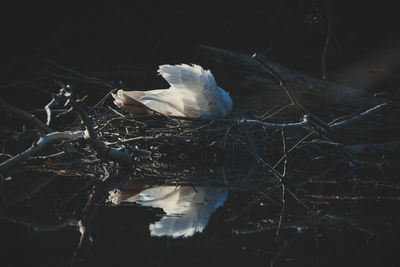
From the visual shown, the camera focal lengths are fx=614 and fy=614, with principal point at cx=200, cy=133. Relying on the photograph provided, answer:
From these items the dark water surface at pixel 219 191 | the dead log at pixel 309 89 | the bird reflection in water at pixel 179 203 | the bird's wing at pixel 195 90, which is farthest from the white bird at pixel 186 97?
the bird reflection in water at pixel 179 203

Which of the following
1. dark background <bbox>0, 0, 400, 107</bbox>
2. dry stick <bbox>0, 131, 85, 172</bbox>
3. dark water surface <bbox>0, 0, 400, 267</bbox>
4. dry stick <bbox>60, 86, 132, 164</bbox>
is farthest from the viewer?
dark background <bbox>0, 0, 400, 107</bbox>

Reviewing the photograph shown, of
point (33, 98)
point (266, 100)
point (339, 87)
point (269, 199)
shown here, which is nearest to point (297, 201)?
point (269, 199)

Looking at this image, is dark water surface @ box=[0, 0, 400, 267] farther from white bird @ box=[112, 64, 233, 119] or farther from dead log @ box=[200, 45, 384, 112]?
white bird @ box=[112, 64, 233, 119]

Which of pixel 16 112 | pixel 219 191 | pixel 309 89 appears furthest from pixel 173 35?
pixel 219 191

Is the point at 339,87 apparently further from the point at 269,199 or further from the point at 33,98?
the point at 33,98

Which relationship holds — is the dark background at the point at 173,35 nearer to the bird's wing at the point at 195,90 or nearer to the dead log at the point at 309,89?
the dead log at the point at 309,89

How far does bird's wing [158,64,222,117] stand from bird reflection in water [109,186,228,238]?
5.05 feet

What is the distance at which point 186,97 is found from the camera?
562 centimetres

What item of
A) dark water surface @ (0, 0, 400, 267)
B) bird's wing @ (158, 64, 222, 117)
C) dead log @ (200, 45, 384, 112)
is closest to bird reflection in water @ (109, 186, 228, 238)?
dark water surface @ (0, 0, 400, 267)

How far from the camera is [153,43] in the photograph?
31.6ft

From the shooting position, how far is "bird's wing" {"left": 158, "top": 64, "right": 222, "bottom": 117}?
5480mm

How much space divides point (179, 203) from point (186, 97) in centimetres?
220

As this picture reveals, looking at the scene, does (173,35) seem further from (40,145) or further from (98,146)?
(40,145)

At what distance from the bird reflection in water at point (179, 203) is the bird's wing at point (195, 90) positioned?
154 centimetres
